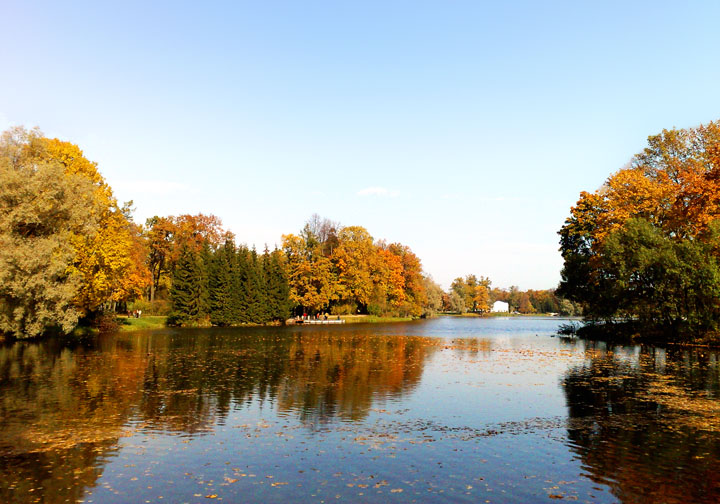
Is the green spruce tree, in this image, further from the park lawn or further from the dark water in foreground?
the dark water in foreground

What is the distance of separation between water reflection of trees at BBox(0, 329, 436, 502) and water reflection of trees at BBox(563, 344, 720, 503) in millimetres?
7299

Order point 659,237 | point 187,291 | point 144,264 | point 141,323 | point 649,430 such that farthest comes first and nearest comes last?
point 144,264 → point 187,291 → point 141,323 → point 659,237 → point 649,430

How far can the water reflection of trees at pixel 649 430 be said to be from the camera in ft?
36.0

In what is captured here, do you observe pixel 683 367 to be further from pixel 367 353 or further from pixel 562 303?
pixel 562 303

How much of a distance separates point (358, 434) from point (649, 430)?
8453 mm

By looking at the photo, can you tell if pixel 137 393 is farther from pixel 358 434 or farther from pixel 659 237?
pixel 659 237

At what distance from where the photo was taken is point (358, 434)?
15188 millimetres

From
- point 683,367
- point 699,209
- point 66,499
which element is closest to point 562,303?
point 699,209

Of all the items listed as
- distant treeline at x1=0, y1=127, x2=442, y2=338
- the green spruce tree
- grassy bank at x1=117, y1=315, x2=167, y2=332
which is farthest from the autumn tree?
grassy bank at x1=117, y1=315, x2=167, y2=332

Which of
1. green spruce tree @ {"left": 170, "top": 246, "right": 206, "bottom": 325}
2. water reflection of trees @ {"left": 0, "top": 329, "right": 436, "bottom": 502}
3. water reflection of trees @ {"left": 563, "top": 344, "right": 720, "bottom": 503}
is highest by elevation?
green spruce tree @ {"left": 170, "top": 246, "right": 206, "bottom": 325}

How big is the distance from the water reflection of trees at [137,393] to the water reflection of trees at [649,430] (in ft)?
23.9

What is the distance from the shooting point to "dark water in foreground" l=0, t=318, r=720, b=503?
10773mm

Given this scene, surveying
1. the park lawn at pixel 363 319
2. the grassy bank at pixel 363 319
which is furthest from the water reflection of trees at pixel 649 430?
the park lawn at pixel 363 319

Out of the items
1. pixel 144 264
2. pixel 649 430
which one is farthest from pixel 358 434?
pixel 144 264
